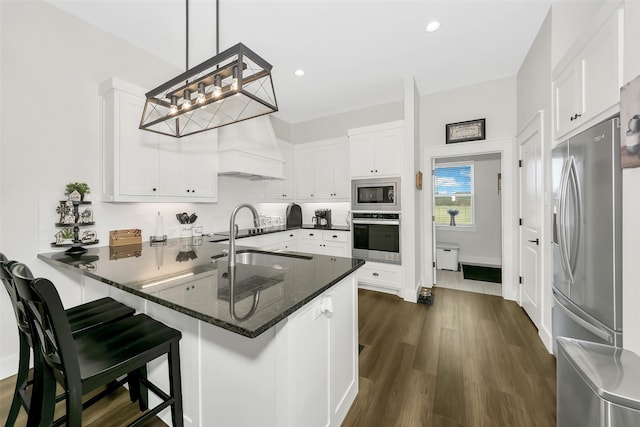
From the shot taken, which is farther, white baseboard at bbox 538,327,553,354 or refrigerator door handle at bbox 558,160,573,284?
white baseboard at bbox 538,327,553,354

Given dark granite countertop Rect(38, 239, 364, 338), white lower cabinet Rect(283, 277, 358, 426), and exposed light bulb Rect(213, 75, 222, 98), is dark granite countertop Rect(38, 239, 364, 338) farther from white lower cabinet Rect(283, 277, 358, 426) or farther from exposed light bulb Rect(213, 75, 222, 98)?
exposed light bulb Rect(213, 75, 222, 98)

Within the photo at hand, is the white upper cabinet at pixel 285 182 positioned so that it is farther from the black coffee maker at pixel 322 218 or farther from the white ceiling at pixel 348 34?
the white ceiling at pixel 348 34

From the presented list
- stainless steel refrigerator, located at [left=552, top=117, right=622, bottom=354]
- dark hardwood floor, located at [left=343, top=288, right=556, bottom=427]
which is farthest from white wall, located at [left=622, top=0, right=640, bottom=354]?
dark hardwood floor, located at [left=343, top=288, right=556, bottom=427]

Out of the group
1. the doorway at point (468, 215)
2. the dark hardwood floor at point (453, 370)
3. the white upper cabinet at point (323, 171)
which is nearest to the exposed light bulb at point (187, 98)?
the dark hardwood floor at point (453, 370)

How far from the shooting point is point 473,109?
11.7 feet

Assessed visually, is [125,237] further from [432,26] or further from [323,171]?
[432,26]

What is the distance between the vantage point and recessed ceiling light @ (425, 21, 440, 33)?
7.82 ft

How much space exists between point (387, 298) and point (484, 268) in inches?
113

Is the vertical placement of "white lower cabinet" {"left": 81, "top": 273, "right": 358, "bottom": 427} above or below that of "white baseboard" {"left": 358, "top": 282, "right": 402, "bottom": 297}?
above

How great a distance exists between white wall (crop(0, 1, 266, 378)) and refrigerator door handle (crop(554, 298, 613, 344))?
12.7 ft

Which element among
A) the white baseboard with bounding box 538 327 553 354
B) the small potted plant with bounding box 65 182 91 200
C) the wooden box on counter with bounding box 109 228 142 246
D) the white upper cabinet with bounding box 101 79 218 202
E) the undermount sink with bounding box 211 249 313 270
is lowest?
the white baseboard with bounding box 538 327 553 354

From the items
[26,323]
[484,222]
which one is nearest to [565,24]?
[484,222]

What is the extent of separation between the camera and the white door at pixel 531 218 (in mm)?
2504

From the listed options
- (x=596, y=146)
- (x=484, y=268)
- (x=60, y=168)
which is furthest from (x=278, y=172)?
(x=484, y=268)
